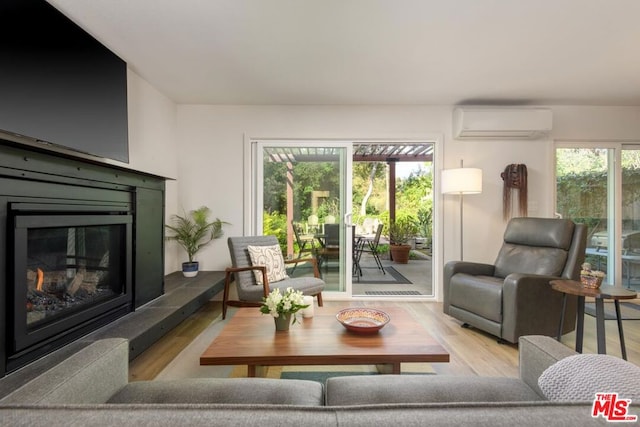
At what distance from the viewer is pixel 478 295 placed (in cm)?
251

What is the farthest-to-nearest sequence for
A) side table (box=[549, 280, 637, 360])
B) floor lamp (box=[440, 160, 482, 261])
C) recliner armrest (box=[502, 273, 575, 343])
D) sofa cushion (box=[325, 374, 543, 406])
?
floor lamp (box=[440, 160, 482, 261]), recliner armrest (box=[502, 273, 575, 343]), side table (box=[549, 280, 637, 360]), sofa cushion (box=[325, 374, 543, 406])

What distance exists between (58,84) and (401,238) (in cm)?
616

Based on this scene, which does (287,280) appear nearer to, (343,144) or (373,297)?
(373,297)

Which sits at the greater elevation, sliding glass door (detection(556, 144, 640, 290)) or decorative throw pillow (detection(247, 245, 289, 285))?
sliding glass door (detection(556, 144, 640, 290))

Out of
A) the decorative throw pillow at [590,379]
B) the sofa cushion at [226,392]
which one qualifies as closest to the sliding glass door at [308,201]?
the sofa cushion at [226,392]

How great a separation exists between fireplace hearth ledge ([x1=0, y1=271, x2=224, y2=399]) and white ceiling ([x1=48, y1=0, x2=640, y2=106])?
2.10 meters

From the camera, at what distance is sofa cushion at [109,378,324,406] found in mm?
912

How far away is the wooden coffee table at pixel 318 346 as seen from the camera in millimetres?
1415

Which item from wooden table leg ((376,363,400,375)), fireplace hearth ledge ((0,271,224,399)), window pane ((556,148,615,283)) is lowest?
wooden table leg ((376,363,400,375))

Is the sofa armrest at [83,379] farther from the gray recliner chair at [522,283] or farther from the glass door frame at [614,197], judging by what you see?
the glass door frame at [614,197]

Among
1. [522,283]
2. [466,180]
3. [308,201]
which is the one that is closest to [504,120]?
[466,180]

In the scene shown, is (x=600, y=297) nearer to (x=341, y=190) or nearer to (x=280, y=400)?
(x=280, y=400)

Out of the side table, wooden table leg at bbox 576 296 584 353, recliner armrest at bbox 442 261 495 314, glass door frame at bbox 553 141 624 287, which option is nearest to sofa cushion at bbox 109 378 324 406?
the side table

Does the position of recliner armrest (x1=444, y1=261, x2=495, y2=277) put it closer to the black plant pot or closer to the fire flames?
the black plant pot
